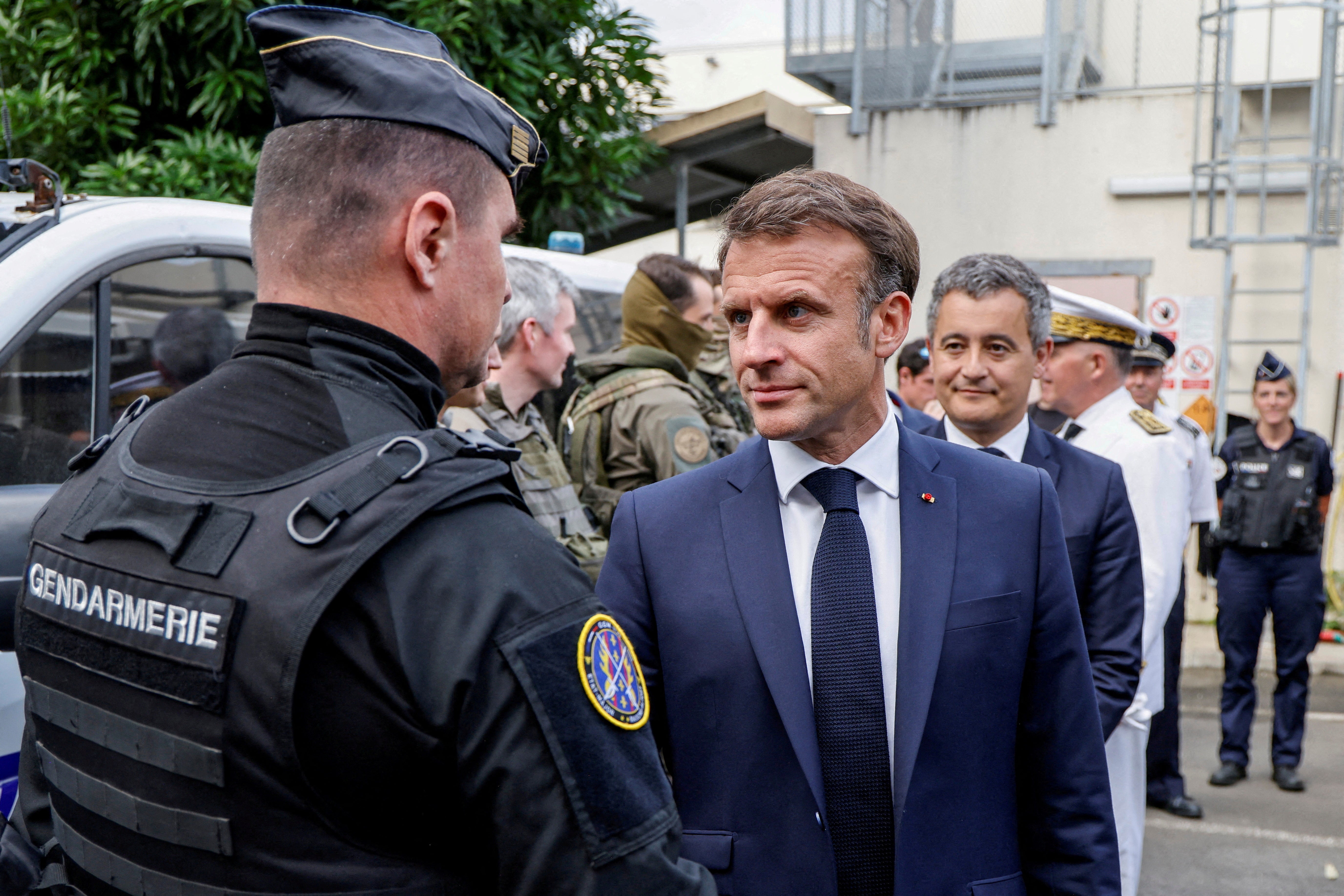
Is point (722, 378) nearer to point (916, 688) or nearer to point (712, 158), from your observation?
point (712, 158)

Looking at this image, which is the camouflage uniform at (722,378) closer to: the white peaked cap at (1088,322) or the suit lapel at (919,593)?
the white peaked cap at (1088,322)

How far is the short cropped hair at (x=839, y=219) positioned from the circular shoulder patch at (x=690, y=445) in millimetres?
2160

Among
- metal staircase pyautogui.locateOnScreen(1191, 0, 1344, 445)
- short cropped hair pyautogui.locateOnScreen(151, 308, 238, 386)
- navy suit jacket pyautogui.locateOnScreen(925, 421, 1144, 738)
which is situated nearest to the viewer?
navy suit jacket pyautogui.locateOnScreen(925, 421, 1144, 738)

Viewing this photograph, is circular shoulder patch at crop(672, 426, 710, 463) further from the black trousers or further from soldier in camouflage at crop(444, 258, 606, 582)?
the black trousers

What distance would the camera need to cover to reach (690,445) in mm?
4188

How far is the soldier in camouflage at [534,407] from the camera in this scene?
3684 millimetres

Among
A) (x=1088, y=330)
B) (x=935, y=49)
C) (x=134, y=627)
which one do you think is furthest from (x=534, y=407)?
(x=935, y=49)

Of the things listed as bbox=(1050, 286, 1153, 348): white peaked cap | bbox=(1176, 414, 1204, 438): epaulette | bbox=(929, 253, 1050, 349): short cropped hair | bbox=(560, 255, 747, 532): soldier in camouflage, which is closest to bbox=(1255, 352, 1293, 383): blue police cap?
bbox=(1176, 414, 1204, 438): epaulette

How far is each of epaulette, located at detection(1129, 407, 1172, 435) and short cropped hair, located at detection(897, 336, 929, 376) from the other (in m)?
2.71

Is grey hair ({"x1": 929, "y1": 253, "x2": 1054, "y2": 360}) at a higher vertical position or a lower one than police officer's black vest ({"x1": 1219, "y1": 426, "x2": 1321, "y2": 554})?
higher

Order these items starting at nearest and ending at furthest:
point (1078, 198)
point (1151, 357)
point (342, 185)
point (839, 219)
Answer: point (342, 185), point (839, 219), point (1151, 357), point (1078, 198)

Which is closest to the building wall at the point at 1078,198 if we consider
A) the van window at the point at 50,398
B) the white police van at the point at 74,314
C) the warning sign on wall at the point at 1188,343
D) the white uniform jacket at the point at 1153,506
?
the warning sign on wall at the point at 1188,343

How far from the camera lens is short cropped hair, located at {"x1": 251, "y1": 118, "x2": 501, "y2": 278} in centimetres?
127

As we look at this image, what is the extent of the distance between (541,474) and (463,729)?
2651 mm
